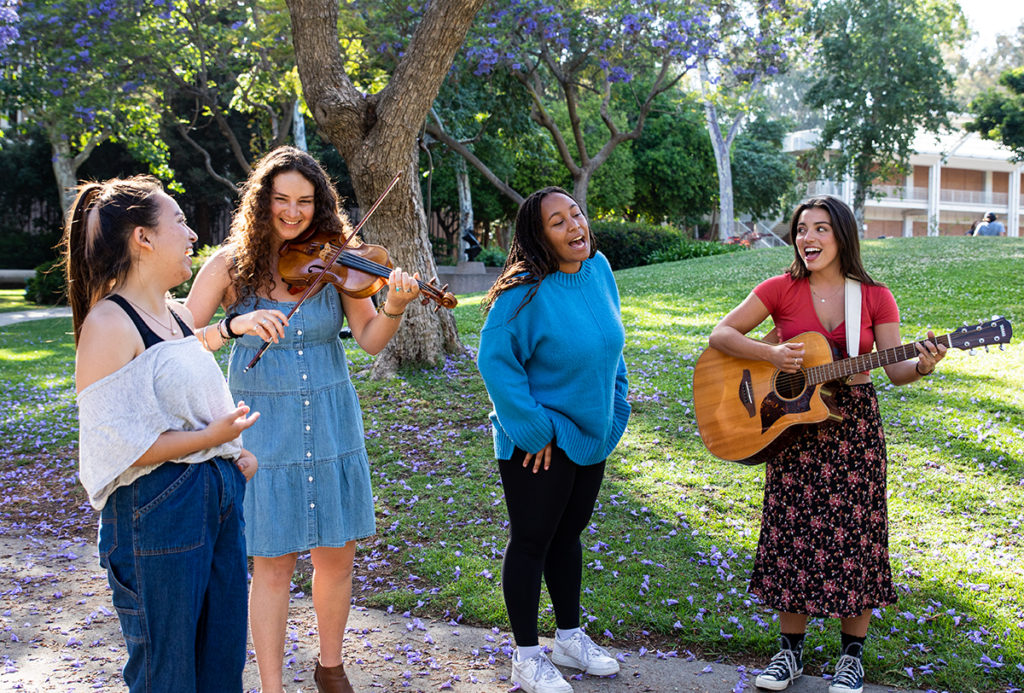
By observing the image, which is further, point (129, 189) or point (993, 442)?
point (993, 442)

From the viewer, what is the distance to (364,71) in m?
14.6

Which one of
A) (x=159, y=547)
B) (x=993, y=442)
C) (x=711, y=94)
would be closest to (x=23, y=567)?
(x=159, y=547)

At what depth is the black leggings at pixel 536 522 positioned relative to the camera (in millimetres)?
3348

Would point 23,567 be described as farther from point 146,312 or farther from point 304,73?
point 304,73

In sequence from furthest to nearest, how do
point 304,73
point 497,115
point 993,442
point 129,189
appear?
point 497,115, point 304,73, point 993,442, point 129,189

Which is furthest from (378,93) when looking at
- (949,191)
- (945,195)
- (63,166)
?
(949,191)

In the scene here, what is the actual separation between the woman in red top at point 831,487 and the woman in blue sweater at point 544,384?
74cm

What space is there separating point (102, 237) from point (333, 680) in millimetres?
1861

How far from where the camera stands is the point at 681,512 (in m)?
5.40

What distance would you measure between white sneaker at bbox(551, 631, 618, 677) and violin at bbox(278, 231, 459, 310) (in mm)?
1537

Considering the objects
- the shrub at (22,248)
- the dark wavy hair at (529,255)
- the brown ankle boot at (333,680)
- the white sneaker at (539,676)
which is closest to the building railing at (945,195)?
the shrub at (22,248)

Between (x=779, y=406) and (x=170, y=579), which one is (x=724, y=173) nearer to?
(x=779, y=406)

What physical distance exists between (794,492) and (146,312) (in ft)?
8.07

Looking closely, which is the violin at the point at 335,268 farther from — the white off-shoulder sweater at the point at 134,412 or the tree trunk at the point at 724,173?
the tree trunk at the point at 724,173
